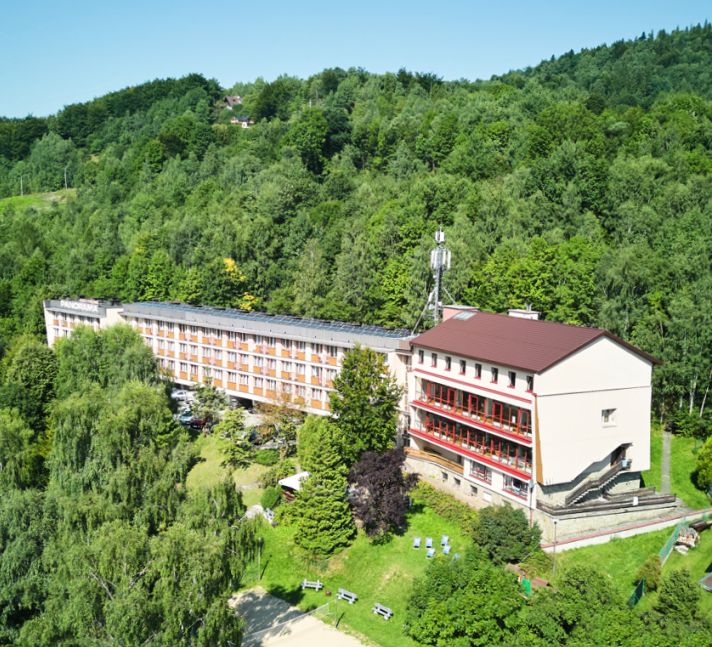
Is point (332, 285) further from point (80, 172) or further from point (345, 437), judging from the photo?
point (80, 172)

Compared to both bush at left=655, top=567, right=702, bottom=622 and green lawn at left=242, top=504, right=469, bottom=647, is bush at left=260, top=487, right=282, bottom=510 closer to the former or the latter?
green lawn at left=242, top=504, right=469, bottom=647

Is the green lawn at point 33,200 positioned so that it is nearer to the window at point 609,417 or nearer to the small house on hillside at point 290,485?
the small house on hillside at point 290,485

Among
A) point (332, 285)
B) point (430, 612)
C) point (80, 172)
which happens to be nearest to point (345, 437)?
point (430, 612)

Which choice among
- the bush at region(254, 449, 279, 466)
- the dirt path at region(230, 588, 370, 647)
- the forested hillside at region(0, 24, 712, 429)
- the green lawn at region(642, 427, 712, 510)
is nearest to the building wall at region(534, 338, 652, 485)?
the green lawn at region(642, 427, 712, 510)

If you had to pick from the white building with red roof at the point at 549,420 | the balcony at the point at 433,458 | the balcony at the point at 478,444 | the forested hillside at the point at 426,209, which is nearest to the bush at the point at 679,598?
the white building with red roof at the point at 549,420

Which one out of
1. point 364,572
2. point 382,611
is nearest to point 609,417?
point 364,572
